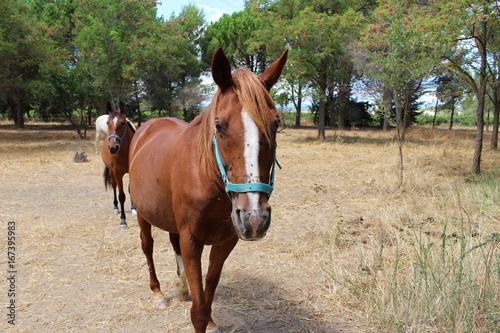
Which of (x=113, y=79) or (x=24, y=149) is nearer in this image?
(x=24, y=149)

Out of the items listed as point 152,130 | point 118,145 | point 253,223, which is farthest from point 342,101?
point 253,223

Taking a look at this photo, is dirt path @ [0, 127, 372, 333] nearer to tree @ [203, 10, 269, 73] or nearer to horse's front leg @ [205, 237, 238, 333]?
horse's front leg @ [205, 237, 238, 333]

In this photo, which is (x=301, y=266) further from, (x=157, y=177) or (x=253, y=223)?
(x=253, y=223)

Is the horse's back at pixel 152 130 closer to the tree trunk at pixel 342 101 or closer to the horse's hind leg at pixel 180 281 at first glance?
the horse's hind leg at pixel 180 281

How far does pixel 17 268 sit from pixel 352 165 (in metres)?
9.24

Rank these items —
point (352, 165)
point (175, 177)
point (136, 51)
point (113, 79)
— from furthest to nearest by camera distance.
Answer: point (113, 79)
point (136, 51)
point (352, 165)
point (175, 177)

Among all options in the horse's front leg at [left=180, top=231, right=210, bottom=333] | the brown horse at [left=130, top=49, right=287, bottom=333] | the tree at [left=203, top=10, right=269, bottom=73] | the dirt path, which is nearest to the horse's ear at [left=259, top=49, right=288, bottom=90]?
the brown horse at [left=130, top=49, right=287, bottom=333]

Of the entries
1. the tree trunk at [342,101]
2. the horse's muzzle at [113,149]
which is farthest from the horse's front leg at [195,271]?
the tree trunk at [342,101]

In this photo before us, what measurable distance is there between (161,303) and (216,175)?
1.76 metres

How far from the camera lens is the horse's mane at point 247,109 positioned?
61.7 inches

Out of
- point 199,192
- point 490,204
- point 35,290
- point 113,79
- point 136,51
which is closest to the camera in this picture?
point 199,192

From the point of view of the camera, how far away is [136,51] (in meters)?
15.5

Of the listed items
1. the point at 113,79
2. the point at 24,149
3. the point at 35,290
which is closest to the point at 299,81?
the point at 113,79

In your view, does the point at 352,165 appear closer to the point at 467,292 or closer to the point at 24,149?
the point at 467,292
